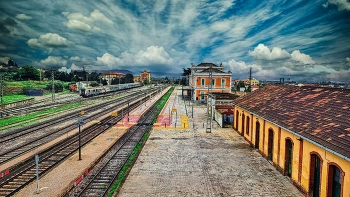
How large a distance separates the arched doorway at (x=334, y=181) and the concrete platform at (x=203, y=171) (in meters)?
1.78

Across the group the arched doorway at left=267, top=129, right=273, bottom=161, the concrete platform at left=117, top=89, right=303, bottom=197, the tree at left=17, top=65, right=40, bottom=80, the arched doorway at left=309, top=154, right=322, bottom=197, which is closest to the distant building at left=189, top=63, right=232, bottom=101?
the concrete platform at left=117, top=89, right=303, bottom=197

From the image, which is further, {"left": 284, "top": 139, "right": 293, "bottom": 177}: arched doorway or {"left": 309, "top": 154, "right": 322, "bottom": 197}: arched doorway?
{"left": 284, "top": 139, "right": 293, "bottom": 177}: arched doorway

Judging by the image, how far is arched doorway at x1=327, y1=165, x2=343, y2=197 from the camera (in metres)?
8.16

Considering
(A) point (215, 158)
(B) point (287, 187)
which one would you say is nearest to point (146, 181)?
(A) point (215, 158)

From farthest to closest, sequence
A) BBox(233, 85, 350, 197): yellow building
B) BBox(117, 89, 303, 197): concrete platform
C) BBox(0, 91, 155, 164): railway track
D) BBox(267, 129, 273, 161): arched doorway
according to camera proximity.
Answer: BBox(0, 91, 155, 164): railway track
BBox(267, 129, 273, 161): arched doorway
BBox(117, 89, 303, 197): concrete platform
BBox(233, 85, 350, 197): yellow building

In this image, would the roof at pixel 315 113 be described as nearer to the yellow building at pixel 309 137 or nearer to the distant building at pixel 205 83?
the yellow building at pixel 309 137

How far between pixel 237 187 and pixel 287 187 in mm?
2341

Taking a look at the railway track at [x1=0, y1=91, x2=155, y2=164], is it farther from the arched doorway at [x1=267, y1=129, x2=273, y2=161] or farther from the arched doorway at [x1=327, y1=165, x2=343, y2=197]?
the arched doorway at [x1=327, y1=165, x2=343, y2=197]

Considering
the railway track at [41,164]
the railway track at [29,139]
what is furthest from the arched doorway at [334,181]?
the railway track at [29,139]

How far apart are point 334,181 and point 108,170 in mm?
10671

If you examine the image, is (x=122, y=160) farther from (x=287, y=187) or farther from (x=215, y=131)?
(x=215, y=131)

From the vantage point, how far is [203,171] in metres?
12.5

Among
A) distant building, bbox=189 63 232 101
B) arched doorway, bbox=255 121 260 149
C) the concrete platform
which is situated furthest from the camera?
distant building, bbox=189 63 232 101

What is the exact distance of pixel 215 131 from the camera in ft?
73.5
